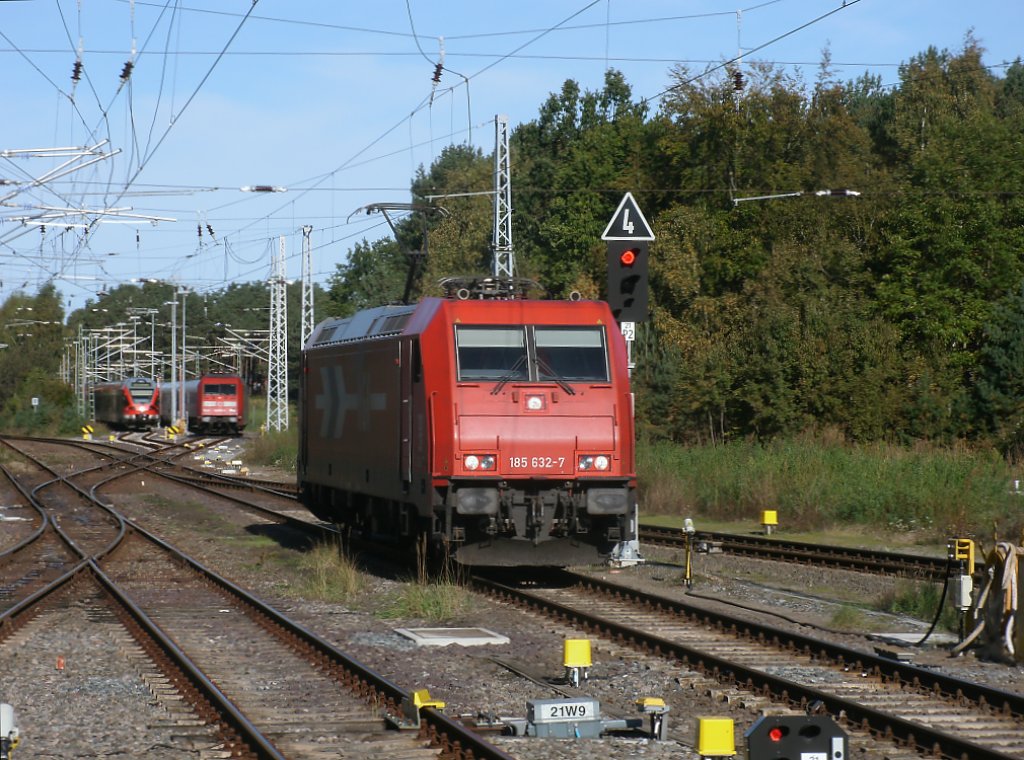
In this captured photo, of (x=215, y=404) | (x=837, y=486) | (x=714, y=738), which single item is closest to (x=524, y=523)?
(x=714, y=738)

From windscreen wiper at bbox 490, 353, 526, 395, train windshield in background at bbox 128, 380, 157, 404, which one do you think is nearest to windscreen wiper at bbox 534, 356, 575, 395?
windscreen wiper at bbox 490, 353, 526, 395

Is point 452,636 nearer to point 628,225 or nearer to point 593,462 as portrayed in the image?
point 593,462

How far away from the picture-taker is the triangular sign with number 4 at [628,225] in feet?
55.4

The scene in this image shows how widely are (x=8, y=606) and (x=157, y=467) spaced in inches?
1259

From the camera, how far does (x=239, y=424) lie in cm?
7500

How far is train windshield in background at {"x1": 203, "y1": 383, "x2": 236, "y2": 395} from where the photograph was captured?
2852 inches

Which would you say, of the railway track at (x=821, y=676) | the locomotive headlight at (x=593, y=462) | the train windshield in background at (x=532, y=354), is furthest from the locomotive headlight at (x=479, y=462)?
the railway track at (x=821, y=676)

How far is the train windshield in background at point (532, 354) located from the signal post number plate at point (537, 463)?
37.0 inches

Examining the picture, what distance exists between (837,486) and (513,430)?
1106cm

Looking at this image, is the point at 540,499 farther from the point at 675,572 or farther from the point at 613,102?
the point at 613,102

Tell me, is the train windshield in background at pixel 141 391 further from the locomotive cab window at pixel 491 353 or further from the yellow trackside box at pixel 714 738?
the yellow trackside box at pixel 714 738

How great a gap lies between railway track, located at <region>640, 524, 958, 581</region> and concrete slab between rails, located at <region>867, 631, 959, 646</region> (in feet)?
10.4

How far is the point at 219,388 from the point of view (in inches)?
2862

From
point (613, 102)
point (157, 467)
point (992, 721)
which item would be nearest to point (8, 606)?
point (992, 721)
